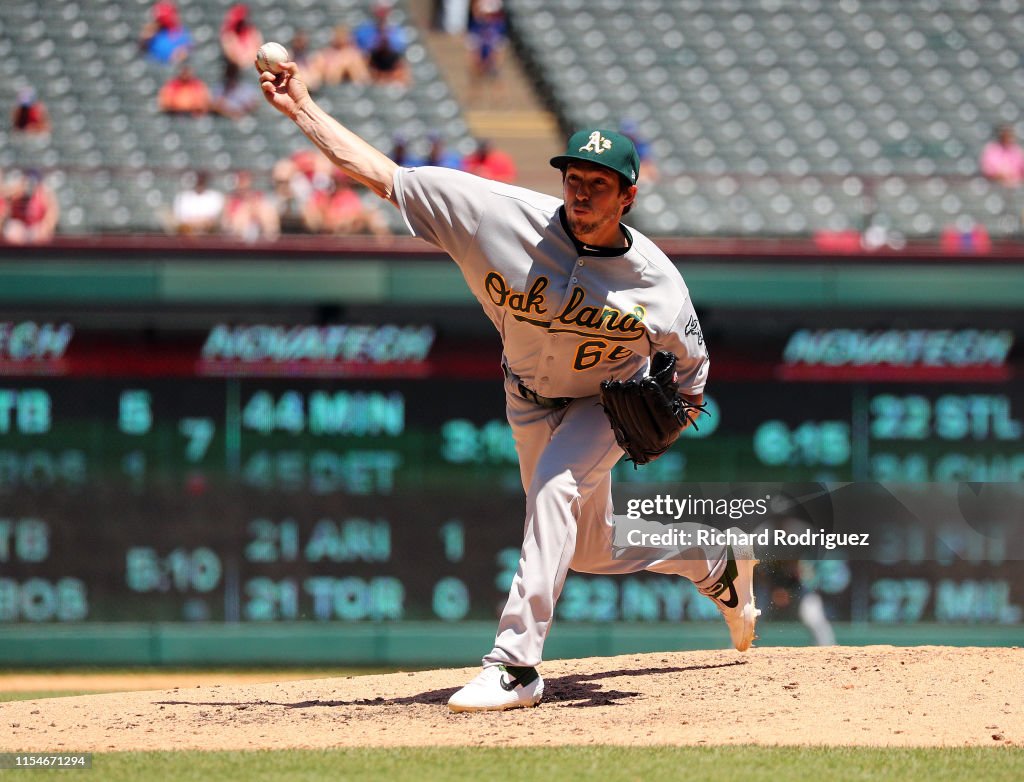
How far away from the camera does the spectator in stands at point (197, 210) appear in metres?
10.4

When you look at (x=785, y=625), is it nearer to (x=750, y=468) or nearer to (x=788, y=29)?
(x=750, y=468)

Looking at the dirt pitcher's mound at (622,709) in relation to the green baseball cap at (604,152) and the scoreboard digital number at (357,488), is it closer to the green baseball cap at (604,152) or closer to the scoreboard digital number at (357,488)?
the green baseball cap at (604,152)

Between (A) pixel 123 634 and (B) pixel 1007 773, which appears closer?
(B) pixel 1007 773

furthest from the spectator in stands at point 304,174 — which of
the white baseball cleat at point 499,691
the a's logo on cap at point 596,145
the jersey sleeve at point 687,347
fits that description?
the white baseball cleat at point 499,691

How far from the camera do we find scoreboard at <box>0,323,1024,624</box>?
9.79m

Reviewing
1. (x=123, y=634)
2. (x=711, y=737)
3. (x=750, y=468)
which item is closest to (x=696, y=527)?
(x=711, y=737)

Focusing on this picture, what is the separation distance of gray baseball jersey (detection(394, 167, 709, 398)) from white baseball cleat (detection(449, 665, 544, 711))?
102cm

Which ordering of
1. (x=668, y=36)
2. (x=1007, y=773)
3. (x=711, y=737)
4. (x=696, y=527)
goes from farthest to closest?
(x=668, y=36) → (x=696, y=527) → (x=711, y=737) → (x=1007, y=773)

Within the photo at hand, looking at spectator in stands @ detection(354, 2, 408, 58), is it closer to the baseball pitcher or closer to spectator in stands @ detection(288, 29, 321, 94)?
spectator in stands @ detection(288, 29, 321, 94)

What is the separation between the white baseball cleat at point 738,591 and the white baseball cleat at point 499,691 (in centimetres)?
100

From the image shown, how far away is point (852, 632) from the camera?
9914mm

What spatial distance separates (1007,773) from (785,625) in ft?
18.4

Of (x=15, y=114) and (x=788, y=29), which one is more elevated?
(x=788, y=29)

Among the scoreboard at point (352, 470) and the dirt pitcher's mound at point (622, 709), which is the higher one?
the scoreboard at point (352, 470)
